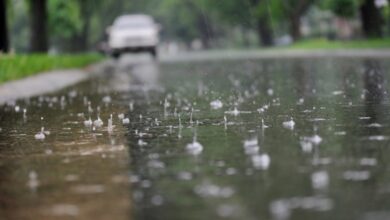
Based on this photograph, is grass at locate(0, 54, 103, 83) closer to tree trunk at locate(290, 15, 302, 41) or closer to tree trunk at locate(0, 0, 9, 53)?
tree trunk at locate(0, 0, 9, 53)

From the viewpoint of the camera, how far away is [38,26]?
35969 mm

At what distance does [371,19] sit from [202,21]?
6215 centimetres

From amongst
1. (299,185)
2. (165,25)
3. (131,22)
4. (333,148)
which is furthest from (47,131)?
(165,25)

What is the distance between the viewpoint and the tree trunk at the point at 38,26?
35719 millimetres

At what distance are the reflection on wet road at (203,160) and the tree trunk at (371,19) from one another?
31105 mm

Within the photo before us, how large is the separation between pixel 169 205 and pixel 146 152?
8.58 feet

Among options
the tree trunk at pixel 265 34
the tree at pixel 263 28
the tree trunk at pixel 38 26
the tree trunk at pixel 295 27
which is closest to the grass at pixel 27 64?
the tree trunk at pixel 38 26

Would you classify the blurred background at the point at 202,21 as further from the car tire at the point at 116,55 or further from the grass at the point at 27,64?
the car tire at the point at 116,55

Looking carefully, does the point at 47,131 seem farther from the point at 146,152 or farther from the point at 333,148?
the point at 333,148

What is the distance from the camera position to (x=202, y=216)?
5066 mm

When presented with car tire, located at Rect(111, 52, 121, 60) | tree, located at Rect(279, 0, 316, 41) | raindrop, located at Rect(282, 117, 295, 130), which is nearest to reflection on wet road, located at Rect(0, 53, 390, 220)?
raindrop, located at Rect(282, 117, 295, 130)

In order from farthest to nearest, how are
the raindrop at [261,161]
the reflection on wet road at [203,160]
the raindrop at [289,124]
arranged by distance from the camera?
the raindrop at [289,124], the raindrop at [261,161], the reflection on wet road at [203,160]

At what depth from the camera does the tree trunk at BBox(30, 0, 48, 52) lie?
117 ft

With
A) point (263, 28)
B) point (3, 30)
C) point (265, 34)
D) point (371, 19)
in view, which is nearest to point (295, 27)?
point (263, 28)
